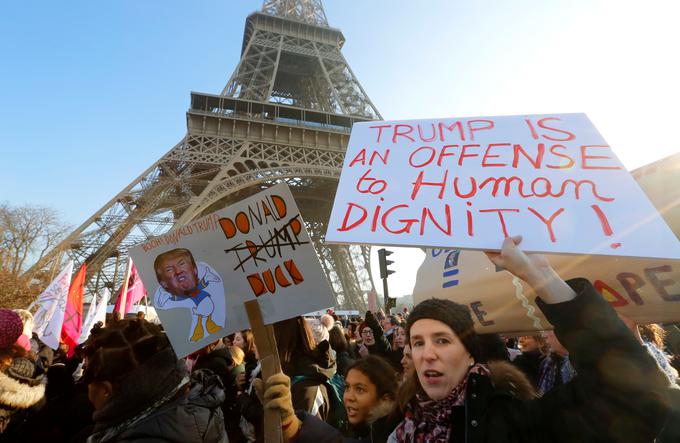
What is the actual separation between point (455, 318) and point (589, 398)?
1.68ft

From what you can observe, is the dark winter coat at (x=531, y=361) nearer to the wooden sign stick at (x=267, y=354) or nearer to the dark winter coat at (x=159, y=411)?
the wooden sign stick at (x=267, y=354)

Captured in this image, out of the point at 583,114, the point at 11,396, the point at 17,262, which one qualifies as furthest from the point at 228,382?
the point at 17,262

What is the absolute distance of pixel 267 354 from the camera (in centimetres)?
178

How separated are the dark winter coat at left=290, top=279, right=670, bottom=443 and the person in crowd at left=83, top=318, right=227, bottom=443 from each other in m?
1.02

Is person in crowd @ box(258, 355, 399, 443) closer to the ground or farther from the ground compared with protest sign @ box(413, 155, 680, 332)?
closer to the ground

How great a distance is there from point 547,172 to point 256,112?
2117 cm

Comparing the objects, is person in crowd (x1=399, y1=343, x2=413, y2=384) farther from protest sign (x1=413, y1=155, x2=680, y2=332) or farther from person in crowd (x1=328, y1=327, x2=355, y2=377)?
person in crowd (x1=328, y1=327, x2=355, y2=377)

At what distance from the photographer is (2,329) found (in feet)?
7.35

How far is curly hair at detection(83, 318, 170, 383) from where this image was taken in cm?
167

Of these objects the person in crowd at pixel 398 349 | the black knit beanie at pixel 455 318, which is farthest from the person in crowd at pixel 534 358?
the black knit beanie at pixel 455 318

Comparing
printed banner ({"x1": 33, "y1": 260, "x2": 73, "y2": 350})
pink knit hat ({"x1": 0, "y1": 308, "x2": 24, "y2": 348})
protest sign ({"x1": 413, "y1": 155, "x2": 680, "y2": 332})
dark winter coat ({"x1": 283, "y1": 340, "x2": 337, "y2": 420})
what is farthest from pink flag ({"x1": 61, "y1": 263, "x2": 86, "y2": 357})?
protest sign ({"x1": 413, "y1": 155, "x2": 680, "y2": 332})

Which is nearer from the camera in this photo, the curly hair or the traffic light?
the curly hair

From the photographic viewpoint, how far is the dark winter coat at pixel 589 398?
1021mm

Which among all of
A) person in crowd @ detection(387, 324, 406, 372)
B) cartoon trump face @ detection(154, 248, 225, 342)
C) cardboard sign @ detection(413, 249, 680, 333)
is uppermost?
cartoon trump face @ detection(154, 248, 225, 342)
